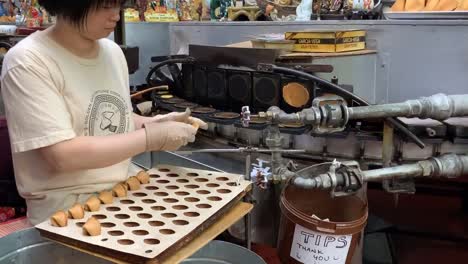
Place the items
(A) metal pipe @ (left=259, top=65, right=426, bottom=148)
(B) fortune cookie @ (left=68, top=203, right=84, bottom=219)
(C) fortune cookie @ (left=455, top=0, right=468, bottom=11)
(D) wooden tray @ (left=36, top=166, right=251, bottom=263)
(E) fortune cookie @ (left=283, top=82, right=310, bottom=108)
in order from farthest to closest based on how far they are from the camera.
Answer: (C) fortune cookie @ (left=455, top=0, right=468, bottom=11) → (E) fortune cookie @ (left=283, top=82, right=310, bottom=108) → (A) metal pipe @ (left=259, top=65, right=426, bottom=148) → (B) fortune cookie @ (left=68, top=203, right=84, bottom=219) → (D) wooden tray @ (left=36, top=166, right=251, bottom=263)

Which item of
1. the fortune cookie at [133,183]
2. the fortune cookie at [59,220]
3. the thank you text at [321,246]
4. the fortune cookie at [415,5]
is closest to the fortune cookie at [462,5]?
the fortune cookie at [415,5]

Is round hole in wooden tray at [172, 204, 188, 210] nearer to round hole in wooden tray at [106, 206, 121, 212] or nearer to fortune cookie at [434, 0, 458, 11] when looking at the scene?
round hole in wooden tray at [106, 206, 121, 212]

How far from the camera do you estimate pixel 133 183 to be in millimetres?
1158

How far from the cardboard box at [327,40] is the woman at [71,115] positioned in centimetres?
76

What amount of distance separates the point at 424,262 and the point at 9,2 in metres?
3.46

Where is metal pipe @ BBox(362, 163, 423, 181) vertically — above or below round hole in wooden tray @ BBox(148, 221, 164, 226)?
above

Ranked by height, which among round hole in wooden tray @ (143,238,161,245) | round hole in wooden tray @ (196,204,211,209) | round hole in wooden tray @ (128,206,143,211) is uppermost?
round hole in wooden tray @ (196,204,211,209)

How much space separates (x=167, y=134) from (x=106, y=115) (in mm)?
185

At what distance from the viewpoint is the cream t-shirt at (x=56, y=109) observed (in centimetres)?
100

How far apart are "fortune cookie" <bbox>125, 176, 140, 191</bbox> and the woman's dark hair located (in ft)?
1.32

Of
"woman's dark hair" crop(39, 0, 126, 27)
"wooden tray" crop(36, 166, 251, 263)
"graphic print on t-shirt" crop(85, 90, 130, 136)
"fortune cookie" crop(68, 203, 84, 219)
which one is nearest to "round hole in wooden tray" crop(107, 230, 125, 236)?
"wooden tray" crop(36, 166, 251, 263)

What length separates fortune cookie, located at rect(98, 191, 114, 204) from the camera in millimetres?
1060

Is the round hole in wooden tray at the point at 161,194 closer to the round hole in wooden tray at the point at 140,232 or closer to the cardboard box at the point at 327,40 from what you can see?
the round hole in wooden tray at the point at 140,232

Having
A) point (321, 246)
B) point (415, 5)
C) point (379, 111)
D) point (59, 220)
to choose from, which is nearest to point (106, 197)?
point (59, 220)
